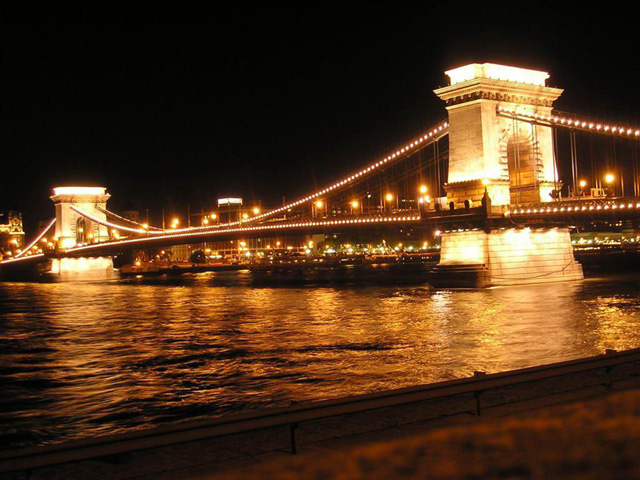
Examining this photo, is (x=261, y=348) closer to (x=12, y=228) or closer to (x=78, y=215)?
(x=78, y=215)

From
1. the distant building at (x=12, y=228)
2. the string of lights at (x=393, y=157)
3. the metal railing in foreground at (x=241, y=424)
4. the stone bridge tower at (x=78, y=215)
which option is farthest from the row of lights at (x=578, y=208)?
the distant building at (x=12, y=228)

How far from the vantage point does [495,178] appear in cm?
3988

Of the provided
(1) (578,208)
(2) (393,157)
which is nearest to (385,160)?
(2) (393,157)

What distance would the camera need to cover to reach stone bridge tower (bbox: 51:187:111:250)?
95.2 m

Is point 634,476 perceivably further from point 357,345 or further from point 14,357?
point 14,357

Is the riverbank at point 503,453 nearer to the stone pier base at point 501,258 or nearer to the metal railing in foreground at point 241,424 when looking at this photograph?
the metal railing in foreground at point 241,424

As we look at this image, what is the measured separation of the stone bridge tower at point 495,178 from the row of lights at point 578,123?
0.23 meters

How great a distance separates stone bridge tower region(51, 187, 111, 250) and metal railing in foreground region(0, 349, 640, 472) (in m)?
91.9

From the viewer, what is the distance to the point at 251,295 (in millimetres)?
43625

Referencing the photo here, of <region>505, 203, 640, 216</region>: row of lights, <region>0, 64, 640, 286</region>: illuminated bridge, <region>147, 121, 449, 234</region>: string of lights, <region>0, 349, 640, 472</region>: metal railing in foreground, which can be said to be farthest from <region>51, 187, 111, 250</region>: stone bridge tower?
<region>0, 349, 640, 472</region>: metal railing in foreground

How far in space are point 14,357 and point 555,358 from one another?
13.3 metres

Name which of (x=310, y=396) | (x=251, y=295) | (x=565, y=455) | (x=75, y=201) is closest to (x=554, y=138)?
(x=251, y=295)

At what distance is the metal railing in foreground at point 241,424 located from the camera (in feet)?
17.3

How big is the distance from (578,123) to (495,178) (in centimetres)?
487
